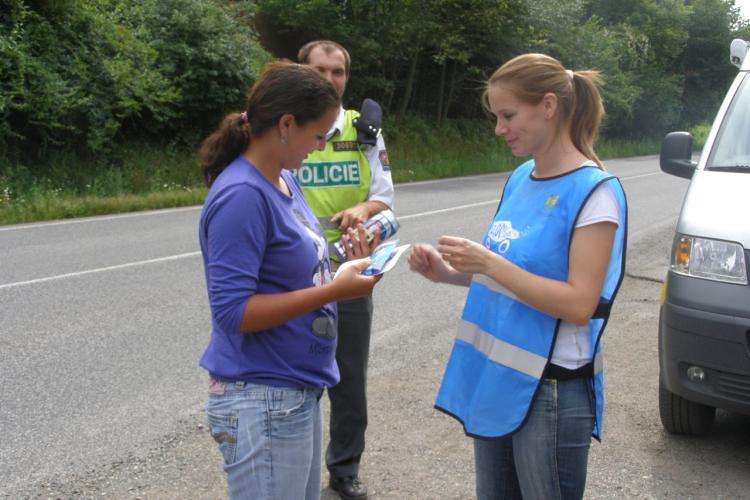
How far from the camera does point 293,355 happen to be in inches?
91.2

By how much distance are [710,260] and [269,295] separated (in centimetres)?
280

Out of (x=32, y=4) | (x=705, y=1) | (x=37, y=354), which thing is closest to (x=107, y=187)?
(x=32, y=4)

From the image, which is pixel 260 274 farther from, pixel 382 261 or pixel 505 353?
pixel 505 353

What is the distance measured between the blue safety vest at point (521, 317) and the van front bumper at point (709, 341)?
1.77 meters

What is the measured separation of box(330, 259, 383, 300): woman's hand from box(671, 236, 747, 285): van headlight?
2479 millimetres

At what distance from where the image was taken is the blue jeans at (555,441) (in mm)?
2383

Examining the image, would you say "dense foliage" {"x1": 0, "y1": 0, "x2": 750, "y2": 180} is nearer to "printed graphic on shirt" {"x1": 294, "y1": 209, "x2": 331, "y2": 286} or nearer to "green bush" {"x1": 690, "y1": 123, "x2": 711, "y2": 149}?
"green bush" {"x1": 690, "y1": 123, "x2": 711, "y2": 149}

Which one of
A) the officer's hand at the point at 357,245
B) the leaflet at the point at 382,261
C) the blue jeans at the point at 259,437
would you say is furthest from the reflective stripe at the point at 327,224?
the blue jeans at the point at 259,437

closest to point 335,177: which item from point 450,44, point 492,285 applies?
point 492,285

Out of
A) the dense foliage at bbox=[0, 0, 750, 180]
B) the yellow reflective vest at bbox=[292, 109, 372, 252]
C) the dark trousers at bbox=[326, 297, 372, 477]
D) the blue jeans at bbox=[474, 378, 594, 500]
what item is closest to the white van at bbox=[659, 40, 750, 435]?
the dark trousers at bbox=[326, 297, 372, 477]

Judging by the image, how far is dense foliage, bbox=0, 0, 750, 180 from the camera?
16016 mm

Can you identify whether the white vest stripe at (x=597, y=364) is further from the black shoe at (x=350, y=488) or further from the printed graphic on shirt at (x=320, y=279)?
the black shoe at (x=350, y=488)

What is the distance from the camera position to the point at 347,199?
368cm

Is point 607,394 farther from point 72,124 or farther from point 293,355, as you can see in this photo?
point 72,124
